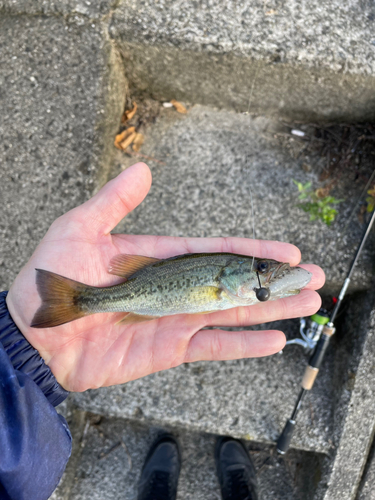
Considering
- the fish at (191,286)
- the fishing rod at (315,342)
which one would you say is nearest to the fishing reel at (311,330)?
the fishing rod at (315,342)

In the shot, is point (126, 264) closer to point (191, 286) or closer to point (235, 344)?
point (191, 286)

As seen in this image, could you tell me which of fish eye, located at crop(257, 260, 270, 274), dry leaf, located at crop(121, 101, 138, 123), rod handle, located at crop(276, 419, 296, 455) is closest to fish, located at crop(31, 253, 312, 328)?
fish eye, located at crop(257, 260, 270, 274)

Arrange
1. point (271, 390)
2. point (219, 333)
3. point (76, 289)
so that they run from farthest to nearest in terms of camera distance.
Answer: point (271, 390), point (219, 333), point (76, 289)

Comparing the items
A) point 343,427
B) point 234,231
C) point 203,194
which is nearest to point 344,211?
point 234,231

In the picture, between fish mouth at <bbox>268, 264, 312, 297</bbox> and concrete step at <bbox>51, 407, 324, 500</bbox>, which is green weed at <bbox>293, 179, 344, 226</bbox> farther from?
concrete step at <bbox>51, 407, 324, 500</bbox>

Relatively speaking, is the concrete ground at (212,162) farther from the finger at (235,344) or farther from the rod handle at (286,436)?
the finger at (235,344)

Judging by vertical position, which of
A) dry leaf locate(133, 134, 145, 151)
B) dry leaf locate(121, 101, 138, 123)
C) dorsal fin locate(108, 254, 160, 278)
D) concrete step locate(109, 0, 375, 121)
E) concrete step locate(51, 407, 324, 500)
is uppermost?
concrete step locate(109, 0, 375, 121)

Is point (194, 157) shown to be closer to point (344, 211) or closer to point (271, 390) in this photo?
point (344, 211)
